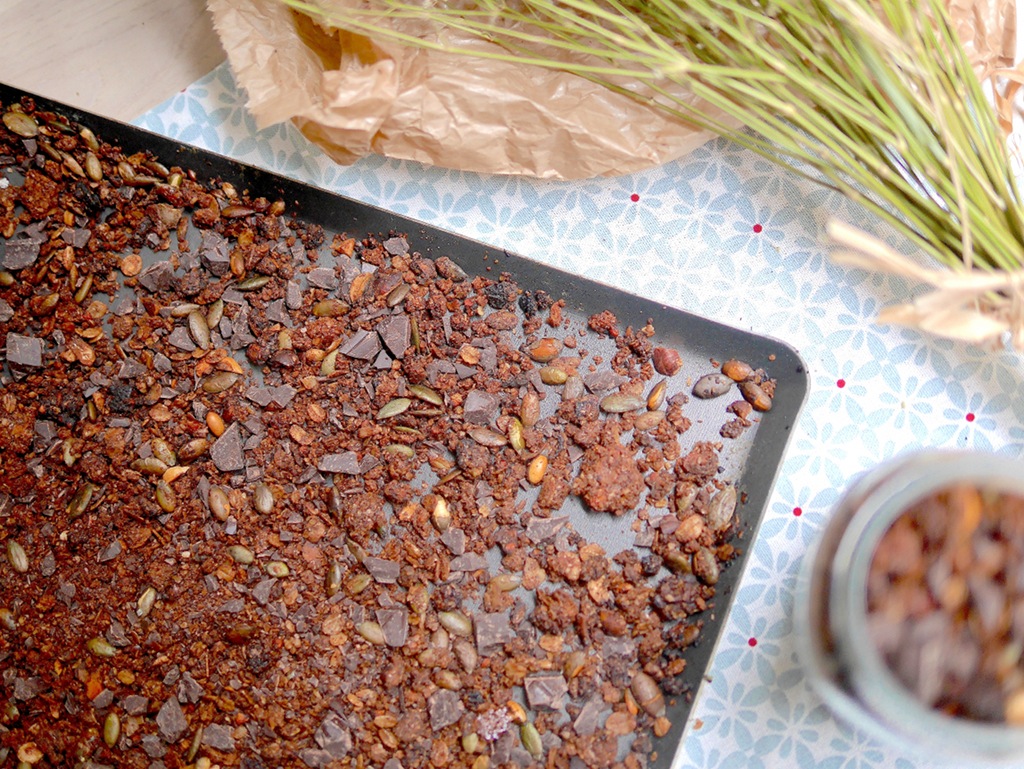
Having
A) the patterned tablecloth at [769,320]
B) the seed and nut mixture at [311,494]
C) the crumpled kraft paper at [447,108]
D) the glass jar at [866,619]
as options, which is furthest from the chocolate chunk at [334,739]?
the crumpled kraft paper at [447,108]

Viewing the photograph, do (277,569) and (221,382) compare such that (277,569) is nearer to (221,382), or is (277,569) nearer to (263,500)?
(263,500)

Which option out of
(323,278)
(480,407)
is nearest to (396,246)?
(323,278)

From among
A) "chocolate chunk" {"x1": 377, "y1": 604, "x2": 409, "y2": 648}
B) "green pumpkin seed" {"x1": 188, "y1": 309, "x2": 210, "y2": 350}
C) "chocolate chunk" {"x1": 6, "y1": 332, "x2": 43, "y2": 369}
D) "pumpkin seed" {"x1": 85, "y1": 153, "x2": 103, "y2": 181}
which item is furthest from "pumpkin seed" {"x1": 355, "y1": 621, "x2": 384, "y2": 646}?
"pumpkin seed" {"x1": 85, "y1": 153, "x2": 103, "y2": 181}

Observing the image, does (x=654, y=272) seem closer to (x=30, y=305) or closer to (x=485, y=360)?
(x=485, y=360)

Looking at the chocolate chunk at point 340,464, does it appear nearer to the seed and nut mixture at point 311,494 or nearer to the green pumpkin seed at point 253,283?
the seed and nut mixture at point 311,494

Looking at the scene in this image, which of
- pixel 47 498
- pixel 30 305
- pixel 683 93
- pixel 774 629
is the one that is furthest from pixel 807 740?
pixel 30 305
